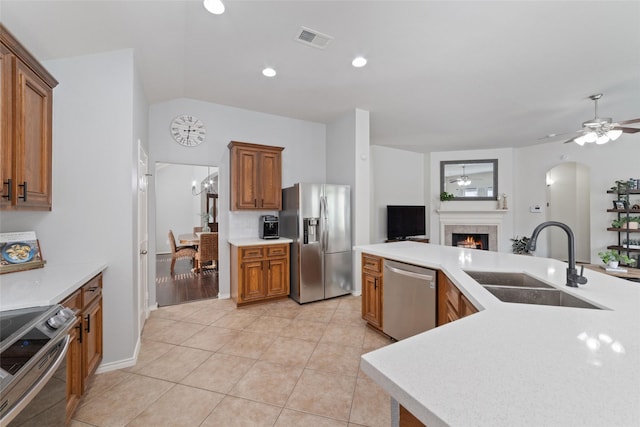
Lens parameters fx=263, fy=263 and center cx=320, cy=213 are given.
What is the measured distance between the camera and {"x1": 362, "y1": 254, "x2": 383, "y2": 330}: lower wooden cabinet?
268cm

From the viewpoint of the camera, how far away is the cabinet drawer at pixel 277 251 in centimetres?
375

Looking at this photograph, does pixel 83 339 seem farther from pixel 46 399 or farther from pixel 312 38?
pixel 312 38

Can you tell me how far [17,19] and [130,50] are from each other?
0.66m

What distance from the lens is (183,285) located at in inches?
181

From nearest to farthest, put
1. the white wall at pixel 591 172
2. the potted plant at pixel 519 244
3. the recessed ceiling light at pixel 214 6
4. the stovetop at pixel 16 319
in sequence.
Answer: the stovetop at pixel 16 319
the recessed ceiling light at pixel 214 6
the white wall at pixel 591 172
the potted plant at pixel 519 244

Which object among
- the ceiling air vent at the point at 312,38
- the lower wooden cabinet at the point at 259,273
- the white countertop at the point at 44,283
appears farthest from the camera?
the lower wooden cabinet at the point at 259,273

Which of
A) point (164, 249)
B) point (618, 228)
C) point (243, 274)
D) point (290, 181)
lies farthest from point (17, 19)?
point (618, 228)

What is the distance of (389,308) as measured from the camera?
2.54 m

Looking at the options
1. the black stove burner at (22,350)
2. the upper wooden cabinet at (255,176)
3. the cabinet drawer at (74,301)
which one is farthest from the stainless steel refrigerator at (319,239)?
the black stove burner at (22,350)

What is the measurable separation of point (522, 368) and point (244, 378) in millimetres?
2023

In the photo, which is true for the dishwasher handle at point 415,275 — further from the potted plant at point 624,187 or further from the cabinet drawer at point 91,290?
the potted plant at point 624,187

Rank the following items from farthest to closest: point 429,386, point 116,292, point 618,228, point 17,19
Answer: point 618,228, point 116,292, point 17,19, point 429,386

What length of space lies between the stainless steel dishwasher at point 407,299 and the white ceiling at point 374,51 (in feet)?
6.85

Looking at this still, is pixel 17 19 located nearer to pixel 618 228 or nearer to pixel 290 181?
pixel 290 181
